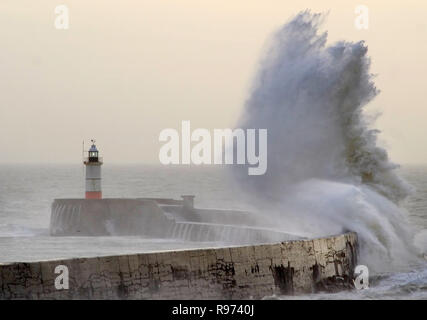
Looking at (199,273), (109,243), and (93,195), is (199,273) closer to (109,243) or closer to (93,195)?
(109,243)

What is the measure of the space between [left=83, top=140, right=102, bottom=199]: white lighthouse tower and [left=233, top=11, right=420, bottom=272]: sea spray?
130 inches

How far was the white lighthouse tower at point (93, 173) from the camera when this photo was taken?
2294 cm

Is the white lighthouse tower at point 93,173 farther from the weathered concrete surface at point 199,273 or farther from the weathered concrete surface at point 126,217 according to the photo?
A: the weathered concrete surface at point 199,273

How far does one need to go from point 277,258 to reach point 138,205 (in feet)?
30.7

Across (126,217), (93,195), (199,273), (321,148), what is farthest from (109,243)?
(199,273)

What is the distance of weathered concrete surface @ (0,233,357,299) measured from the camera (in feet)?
39.1

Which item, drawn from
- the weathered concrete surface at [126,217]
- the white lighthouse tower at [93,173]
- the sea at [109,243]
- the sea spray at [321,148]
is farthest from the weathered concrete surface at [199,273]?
the white lighthouse tower at [93,173]

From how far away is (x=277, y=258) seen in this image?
13.8m

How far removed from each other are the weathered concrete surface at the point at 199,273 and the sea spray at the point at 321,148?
2.20 m

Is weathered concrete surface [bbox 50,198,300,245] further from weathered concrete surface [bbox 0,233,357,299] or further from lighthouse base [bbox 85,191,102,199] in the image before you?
weathered concrete surface [bbox 0,233,357,299]
